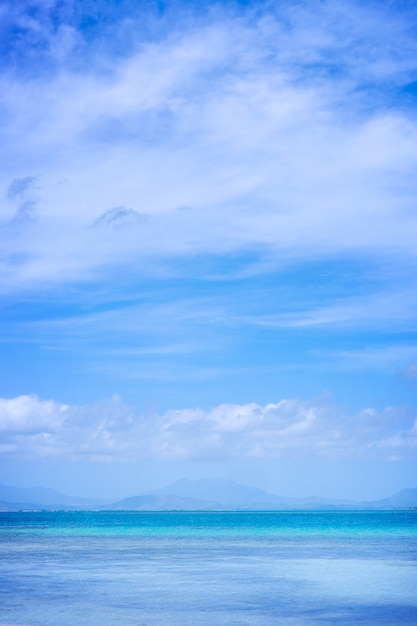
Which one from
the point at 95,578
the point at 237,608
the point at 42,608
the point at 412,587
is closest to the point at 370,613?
the point at 237,608

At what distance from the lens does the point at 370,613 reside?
2694 cm

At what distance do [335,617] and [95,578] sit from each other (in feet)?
52.9

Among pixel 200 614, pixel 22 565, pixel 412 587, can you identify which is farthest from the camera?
pixel 22 565

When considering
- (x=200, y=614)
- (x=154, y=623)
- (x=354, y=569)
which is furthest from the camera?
(x=354, y=569)

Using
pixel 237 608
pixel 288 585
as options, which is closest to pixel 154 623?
pixel 237 608

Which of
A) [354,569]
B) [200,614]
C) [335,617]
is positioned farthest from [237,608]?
[354,569]

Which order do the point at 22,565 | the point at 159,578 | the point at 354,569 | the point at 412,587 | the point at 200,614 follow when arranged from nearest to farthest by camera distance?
the point at 200,614, the point at 412,587, the point at 159,578, the point at 354,569, the point at 22,565

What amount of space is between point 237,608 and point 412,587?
10.6 metres

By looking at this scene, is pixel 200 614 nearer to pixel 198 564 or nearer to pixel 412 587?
pixel 412 587

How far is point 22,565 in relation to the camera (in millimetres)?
44969

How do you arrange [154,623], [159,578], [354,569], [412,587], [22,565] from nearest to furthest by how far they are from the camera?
[154,623], [412,587], [159,578], [354,569], [22,565]

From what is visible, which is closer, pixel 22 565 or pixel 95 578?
pixel 95 578

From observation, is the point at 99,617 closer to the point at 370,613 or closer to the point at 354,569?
the point at 370,613

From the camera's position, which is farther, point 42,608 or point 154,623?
point 42,608
